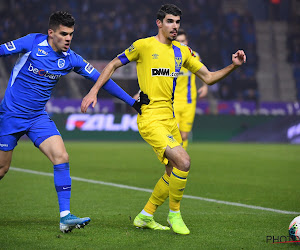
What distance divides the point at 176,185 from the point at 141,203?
1980 mm

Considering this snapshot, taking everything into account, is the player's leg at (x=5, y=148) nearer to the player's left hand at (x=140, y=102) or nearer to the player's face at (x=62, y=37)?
the player's face at (x=62, y=37)

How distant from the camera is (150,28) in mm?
26797

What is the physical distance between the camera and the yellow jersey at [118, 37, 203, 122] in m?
5.97

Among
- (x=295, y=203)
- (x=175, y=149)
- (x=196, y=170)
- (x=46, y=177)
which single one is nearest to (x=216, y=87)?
(x=196, y=170)

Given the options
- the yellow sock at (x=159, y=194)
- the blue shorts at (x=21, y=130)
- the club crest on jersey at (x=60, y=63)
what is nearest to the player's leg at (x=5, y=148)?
the blue shorts at (x=21, y=130)

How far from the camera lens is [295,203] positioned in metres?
7.64

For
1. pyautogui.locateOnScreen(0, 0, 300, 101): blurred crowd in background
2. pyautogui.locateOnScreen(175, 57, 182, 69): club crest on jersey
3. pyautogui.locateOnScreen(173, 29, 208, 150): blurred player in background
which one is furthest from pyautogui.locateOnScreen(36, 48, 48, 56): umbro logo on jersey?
pyautogui.locateOnScreen(0, 0, 300, 101): blurred crowd in background

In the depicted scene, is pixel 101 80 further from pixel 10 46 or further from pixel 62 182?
pixel 62 182

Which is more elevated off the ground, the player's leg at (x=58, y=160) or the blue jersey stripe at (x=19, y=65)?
the blue jersey stripe at (x=19, y=65)

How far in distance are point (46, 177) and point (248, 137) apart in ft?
38.1

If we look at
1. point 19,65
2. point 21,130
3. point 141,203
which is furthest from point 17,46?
point 141,203

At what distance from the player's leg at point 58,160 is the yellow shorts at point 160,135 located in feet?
2.68

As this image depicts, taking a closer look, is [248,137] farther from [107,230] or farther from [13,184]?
[107,230]

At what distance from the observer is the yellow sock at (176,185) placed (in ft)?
18.5
